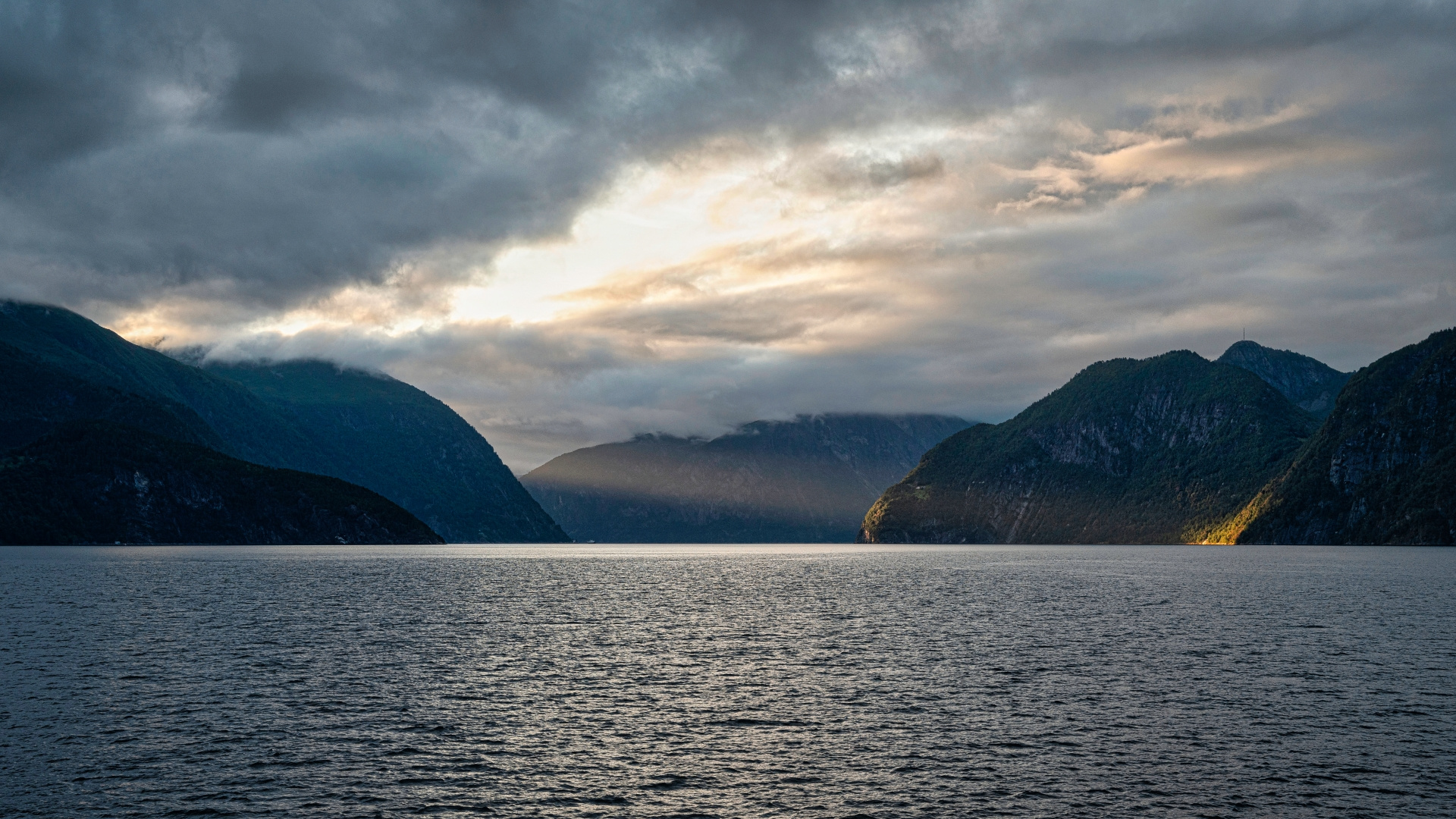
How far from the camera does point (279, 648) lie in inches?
3346

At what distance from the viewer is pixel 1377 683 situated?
2601 inches

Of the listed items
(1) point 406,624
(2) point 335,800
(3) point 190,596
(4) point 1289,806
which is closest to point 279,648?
(1) point 406,624

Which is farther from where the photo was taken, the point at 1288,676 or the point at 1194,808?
the point at 1288,676

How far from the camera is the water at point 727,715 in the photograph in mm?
40562

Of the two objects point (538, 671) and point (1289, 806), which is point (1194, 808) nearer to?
point (1289, 806)

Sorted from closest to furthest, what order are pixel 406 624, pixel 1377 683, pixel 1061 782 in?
1. pixel 1061 782
2. pixel 1377 683
3. pixel 406 624

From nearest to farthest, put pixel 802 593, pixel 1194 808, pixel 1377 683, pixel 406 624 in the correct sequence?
pixel 1194 808, pixel 1377 683, pixel 406 624, pixel 802 593

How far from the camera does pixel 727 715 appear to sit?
56844 millimetres

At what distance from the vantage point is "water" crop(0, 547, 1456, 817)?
40.6m

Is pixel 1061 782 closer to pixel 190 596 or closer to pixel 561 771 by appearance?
pixel 561 771

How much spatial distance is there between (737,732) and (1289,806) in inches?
1018

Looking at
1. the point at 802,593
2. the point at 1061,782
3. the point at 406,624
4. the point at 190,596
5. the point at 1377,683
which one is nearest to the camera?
the point at 1061,782

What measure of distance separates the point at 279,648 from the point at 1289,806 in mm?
77329

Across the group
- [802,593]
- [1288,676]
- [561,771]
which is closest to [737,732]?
[561,771]
